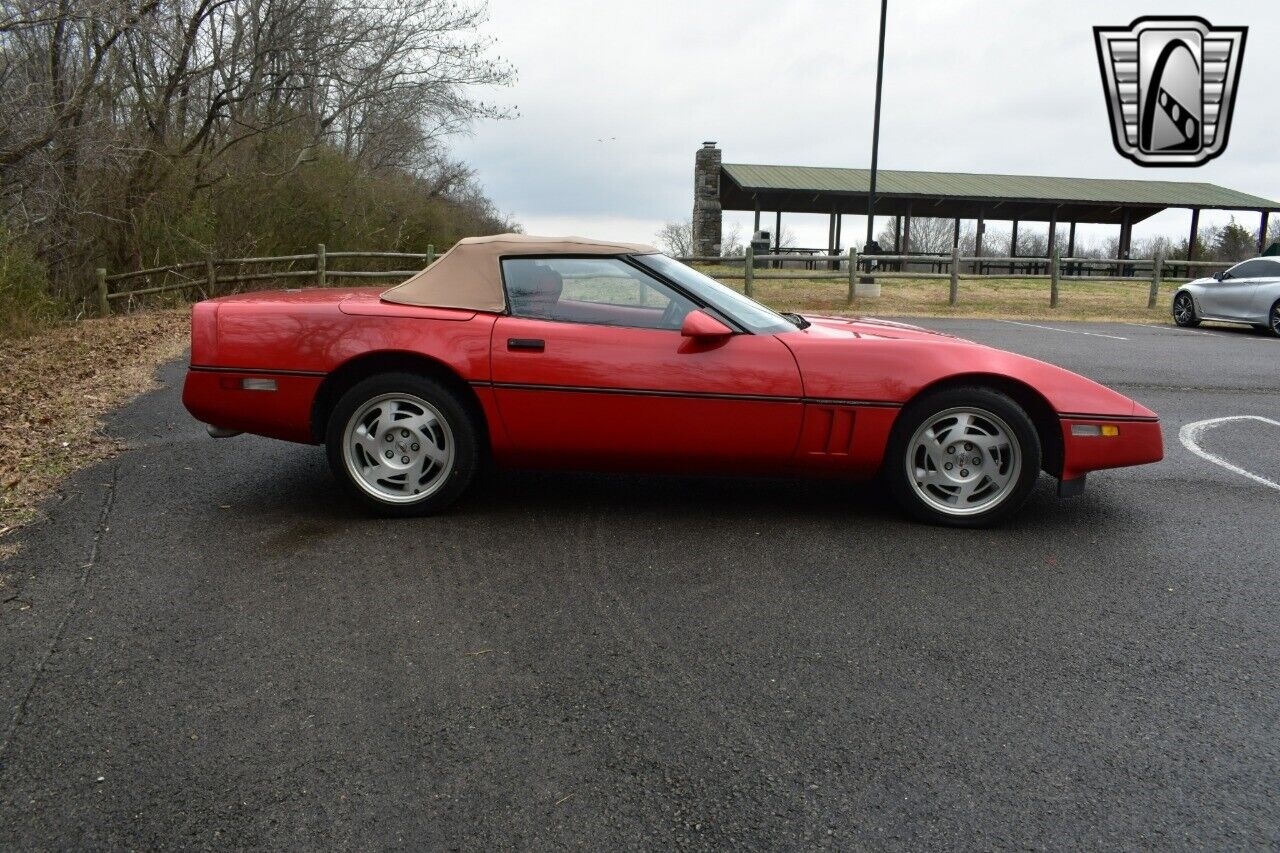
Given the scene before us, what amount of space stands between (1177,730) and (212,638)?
284cm

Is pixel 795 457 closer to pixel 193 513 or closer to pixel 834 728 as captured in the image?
pixel 834 728

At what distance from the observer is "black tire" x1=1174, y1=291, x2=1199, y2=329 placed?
17906 millimetres

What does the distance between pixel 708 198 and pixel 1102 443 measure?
31.2 meters

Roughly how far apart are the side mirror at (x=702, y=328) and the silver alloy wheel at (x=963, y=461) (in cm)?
97

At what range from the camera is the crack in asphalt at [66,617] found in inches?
101

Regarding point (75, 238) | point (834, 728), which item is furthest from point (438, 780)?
point (75, 238)

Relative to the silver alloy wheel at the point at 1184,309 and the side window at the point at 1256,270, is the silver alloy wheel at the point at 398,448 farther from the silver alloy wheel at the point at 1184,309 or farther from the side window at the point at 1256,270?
the silver alloy wheel at the point at 1184,309

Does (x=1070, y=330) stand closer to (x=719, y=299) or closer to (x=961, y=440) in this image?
(x=961, y=440)

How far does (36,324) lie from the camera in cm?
1303

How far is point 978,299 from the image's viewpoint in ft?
76.8

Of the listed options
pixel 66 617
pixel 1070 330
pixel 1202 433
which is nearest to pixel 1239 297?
pixel 1070 330

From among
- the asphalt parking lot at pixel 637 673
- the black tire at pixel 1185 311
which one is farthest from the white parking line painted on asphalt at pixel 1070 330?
the asphalt parking lot at pixel 637 673

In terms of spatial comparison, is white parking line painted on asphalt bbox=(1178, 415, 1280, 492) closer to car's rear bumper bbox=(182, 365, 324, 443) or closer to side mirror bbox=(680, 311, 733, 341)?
side mirror bbox=(680, 311, 733, 341)

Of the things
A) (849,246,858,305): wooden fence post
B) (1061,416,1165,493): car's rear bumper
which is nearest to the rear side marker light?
(1061,416,1165,493): car's rear bumper
